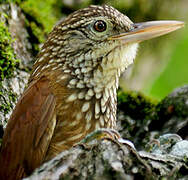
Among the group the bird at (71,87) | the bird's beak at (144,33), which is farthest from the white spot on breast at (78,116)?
the bird's beak at (144,33)

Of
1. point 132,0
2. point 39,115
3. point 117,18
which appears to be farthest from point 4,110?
point 132,0

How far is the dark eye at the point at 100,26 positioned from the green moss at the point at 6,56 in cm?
93

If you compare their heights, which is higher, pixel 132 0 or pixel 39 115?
pixel 132 0

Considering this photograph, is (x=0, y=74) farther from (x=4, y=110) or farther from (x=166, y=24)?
(x=166, y=24)

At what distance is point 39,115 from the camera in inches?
127

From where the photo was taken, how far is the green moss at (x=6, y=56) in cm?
399

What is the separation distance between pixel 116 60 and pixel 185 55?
5.65 meters

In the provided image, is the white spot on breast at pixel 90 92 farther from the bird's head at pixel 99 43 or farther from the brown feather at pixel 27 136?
the brown feather at pixel 27 136

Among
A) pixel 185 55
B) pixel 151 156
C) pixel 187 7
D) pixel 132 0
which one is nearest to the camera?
Result: pixel 151 156

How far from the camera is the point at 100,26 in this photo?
3.60 meters

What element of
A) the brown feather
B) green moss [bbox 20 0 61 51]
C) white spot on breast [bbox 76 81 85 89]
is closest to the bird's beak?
white spot on breast [bbox 76 81 85 89]

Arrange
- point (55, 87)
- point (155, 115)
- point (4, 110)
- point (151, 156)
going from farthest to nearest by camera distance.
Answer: point (155, 115) → point (4, 110) → point (55, 87) → point (151, 156)

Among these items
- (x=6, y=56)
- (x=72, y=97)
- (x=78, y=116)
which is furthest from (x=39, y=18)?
(x=78, y=116)

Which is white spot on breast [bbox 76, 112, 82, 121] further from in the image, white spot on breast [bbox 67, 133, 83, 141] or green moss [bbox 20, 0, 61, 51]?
green moss [bbox 20, 0, 61, 51]
